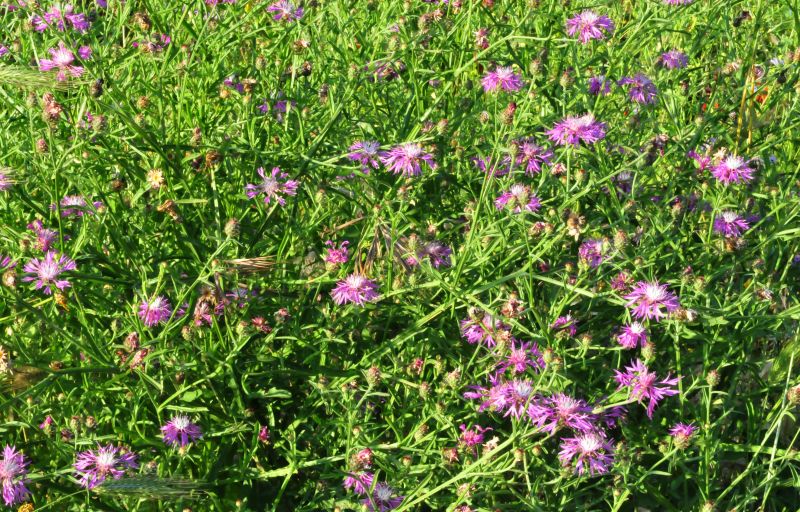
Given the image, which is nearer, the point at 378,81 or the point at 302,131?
the point at 302,131

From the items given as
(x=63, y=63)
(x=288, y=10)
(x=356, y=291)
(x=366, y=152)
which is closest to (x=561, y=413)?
(x=356, y=291)

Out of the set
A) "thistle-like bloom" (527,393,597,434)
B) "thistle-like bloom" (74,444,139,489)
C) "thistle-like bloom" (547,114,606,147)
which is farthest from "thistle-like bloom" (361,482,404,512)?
"thistle-like bloom" (547,114,606,147)

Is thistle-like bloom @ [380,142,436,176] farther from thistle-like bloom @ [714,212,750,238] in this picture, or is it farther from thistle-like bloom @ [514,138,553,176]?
thistle-like bloom @ [714,212,750,238]

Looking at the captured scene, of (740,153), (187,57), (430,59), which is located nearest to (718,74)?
(740,153)

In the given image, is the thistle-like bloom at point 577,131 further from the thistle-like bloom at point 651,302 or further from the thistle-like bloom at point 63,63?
A: the thistle-like bloom at point 63,63

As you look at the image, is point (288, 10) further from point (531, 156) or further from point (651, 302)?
point (651, 302)

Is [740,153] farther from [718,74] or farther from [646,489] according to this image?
[646,489]
